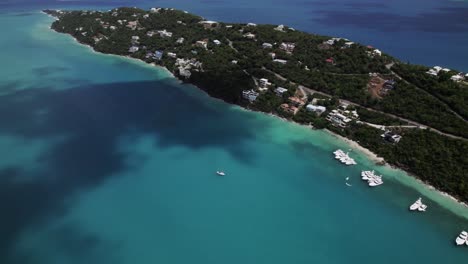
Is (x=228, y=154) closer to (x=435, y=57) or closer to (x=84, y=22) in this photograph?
(x=435, y=57)

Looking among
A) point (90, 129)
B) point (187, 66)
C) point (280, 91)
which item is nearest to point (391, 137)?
point (280, 91)

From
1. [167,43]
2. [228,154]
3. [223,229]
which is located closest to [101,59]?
[167,43]

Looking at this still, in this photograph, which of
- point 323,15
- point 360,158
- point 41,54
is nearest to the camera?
point 360,158

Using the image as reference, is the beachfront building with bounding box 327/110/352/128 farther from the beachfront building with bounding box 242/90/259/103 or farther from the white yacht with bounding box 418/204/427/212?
the white yacht with bounding box 418/204/427/212

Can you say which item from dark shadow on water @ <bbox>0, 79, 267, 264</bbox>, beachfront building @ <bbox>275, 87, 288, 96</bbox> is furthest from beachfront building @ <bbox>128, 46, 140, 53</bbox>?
beachfront building @ <bbox>275, 87, 288, 96</bbox>

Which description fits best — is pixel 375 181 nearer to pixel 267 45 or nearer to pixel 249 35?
pixel 267 45

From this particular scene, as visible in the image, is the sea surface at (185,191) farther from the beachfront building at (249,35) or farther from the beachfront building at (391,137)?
the beachfront building at (249,35)
